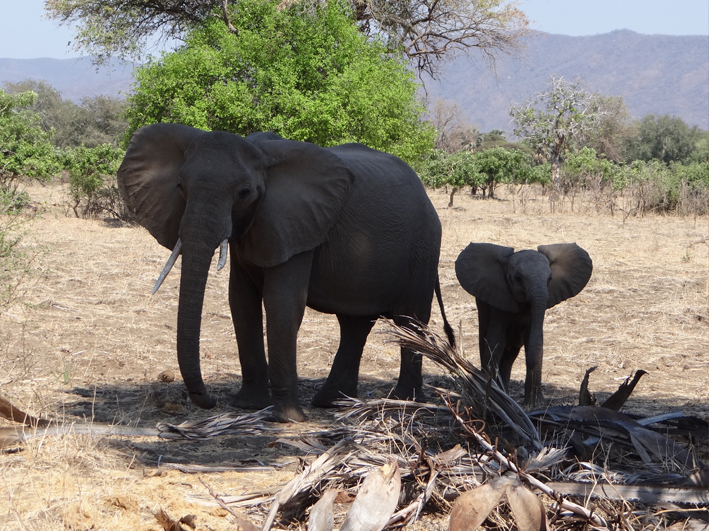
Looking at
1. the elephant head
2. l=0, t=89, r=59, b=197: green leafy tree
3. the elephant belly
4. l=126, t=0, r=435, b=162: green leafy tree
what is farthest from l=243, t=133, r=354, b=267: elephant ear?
l=0, t=89, r=59, b=197: green leafy tree

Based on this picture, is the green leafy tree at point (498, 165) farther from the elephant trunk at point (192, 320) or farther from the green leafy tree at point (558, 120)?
the elephant trunk at point (192, 320)

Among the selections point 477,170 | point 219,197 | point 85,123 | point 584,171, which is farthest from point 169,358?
point 85,123

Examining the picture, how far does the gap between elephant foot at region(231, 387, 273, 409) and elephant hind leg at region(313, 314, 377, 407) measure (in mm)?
530

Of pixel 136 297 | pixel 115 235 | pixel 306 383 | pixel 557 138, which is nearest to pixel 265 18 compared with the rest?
pixel 115 235

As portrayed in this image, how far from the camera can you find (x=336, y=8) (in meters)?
15.4

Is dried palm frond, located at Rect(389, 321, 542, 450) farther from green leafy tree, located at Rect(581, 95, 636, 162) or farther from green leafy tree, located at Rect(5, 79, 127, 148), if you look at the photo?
green leafy tree, located at Rect(581, 95, 636, 162)

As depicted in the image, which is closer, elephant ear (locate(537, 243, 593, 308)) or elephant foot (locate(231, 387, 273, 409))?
elephant foot (locate(231, 387, 273, 409))

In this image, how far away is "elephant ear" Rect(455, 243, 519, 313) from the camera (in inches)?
280

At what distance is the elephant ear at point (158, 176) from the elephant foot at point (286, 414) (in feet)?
4.43

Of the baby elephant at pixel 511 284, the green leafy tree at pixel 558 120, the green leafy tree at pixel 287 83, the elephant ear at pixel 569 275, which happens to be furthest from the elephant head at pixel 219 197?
the green leafy tree at pixel 558 120

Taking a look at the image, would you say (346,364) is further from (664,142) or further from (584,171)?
(664,142)

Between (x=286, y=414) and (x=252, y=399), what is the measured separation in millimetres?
464

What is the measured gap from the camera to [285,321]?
549 centimetres

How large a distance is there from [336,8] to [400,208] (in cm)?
1015
